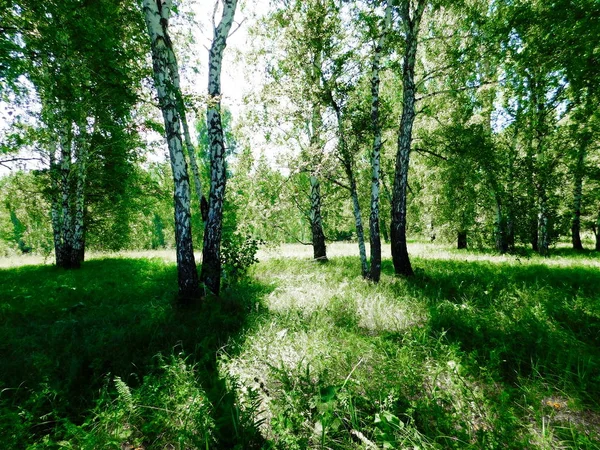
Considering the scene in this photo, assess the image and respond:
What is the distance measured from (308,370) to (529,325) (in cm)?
338

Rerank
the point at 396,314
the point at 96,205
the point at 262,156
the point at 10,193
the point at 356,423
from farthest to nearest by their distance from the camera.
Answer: the point at 96,205 < the point at 10,193 < the point at 262,156 < the point at 396,314 < the point at 356,423

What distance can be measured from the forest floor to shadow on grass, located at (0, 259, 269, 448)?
1.0 inches

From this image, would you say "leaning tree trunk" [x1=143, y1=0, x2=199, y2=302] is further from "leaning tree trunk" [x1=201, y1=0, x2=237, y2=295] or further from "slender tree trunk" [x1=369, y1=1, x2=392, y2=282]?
"slender tree trunk" [x1=369, y1=1, x2=392, y2=282]

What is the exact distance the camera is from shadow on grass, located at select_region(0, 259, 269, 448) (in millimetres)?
2785

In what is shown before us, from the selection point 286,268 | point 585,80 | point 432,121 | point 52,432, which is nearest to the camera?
point 52,432

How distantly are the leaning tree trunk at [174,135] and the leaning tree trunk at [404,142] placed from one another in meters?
5.83

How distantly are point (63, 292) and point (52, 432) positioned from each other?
552 cm

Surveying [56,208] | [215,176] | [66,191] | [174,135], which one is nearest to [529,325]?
[215,176]

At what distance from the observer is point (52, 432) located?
2.41 meters

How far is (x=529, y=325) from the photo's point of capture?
149 inches

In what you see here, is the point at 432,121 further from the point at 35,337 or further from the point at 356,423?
the point at 35,337

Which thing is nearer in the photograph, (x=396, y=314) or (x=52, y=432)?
(x=52, y=432)

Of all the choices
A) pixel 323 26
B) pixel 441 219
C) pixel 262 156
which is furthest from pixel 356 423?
pixel 441 219

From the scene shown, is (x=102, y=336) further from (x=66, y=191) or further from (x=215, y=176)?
(x=66, y=191)
